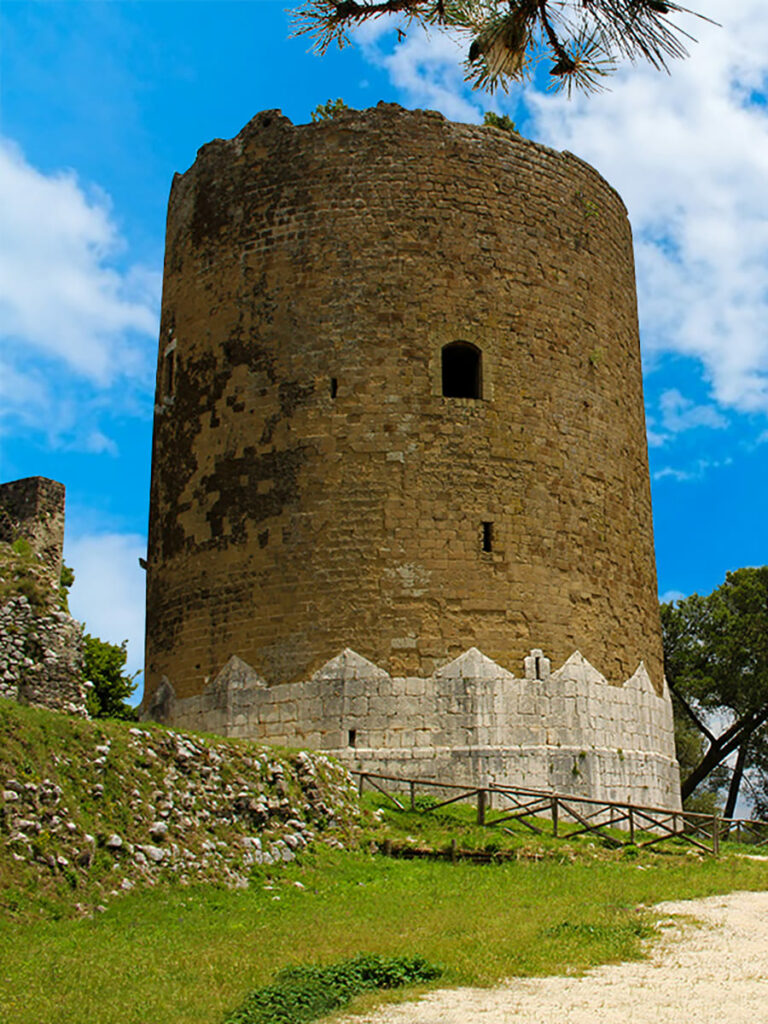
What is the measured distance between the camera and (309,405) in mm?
16453

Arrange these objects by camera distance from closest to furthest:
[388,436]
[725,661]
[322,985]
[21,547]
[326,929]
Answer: [322,985] → [326,929] → [21,547] → [388,436] → [725,661]

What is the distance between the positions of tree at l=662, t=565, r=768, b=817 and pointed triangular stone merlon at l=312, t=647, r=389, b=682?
15.0 metres

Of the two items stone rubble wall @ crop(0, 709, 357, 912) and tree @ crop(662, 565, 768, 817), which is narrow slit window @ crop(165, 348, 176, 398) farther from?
tree @ crop(662, 565, 768, 817)

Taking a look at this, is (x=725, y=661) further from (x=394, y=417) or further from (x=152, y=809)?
(x=152, y=809)

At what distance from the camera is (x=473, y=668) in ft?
50.1

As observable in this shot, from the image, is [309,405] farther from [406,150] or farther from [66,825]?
[66,825]

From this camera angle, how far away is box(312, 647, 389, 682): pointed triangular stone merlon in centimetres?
1522

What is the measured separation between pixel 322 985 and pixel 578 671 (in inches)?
357

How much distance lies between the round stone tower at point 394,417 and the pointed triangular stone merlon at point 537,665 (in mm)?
100

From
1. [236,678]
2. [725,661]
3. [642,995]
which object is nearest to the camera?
[642,995]

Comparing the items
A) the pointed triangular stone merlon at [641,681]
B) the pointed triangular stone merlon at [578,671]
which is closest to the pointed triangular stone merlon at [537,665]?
the pointed triangular stone merlon at [578,671]

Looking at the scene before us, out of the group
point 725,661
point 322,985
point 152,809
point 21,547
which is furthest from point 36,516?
point 725,661

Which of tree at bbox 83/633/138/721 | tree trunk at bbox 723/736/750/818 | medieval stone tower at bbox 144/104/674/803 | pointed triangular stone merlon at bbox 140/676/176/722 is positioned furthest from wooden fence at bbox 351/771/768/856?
tree trunk at bbox 723/736/750/818

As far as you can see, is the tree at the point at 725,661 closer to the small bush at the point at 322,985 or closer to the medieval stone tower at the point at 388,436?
the medieval stone tower at the point at 388,436
